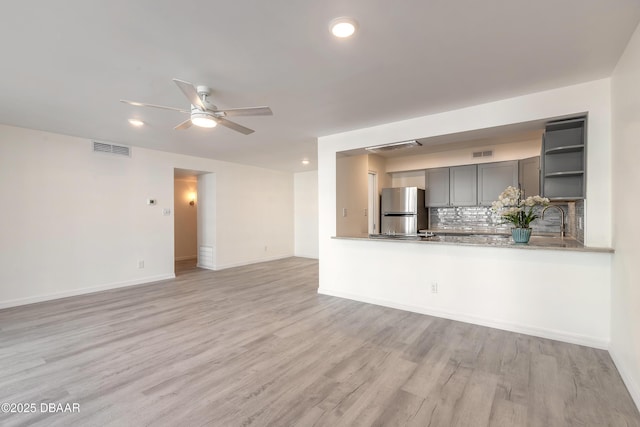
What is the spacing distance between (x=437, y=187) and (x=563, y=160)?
2524 millimetres

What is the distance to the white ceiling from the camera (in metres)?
1.72

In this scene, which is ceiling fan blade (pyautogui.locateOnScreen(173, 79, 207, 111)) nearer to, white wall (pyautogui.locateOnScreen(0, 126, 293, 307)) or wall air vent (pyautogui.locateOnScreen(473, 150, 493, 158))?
white wall (pyautogui.locateOnScreen(0, 126, 293, 307))

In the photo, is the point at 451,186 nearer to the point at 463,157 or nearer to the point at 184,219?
the point at 463,157

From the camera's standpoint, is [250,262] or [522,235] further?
[250,262]

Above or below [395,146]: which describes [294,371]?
below

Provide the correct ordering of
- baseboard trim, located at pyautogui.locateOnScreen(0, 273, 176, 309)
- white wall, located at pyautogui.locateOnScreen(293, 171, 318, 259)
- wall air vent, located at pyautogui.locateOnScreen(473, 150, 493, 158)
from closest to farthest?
1. baseboard trim, located at pyautogui.locateOnScreen(0, 273, 176, 309)
2. wall air vent, located at pyautogui.locateOnScreen(473, 150, 493, 158)
3. white wall, located at pyautogui.locateOnScreen(293, 171, 318, 259)

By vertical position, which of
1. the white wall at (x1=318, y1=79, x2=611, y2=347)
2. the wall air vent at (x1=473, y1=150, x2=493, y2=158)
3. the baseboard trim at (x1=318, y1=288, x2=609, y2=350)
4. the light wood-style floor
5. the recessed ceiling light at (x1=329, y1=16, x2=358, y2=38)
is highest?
the recessed ceiling light at (x1=329, y1=16, x2=358, y2=38)

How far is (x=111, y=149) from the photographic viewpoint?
490cm

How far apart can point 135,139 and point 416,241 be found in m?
4.65

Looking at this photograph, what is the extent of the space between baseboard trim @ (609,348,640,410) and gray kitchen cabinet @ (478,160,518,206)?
290 cm

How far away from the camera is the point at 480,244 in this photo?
322 cm

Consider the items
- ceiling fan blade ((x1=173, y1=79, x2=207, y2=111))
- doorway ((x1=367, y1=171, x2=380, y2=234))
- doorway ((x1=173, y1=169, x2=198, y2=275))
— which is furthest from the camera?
doorway ((x1=173, y1=169, x2=198, y2=275))

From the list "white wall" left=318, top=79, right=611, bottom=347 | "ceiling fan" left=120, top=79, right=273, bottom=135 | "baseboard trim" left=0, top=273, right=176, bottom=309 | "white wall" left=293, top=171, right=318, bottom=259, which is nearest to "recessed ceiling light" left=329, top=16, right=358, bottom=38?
"ceiling fan" left=120, top=79, right=273, bottom=135

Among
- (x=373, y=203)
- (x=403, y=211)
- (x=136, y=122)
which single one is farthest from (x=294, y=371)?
(x=373, y=203)
